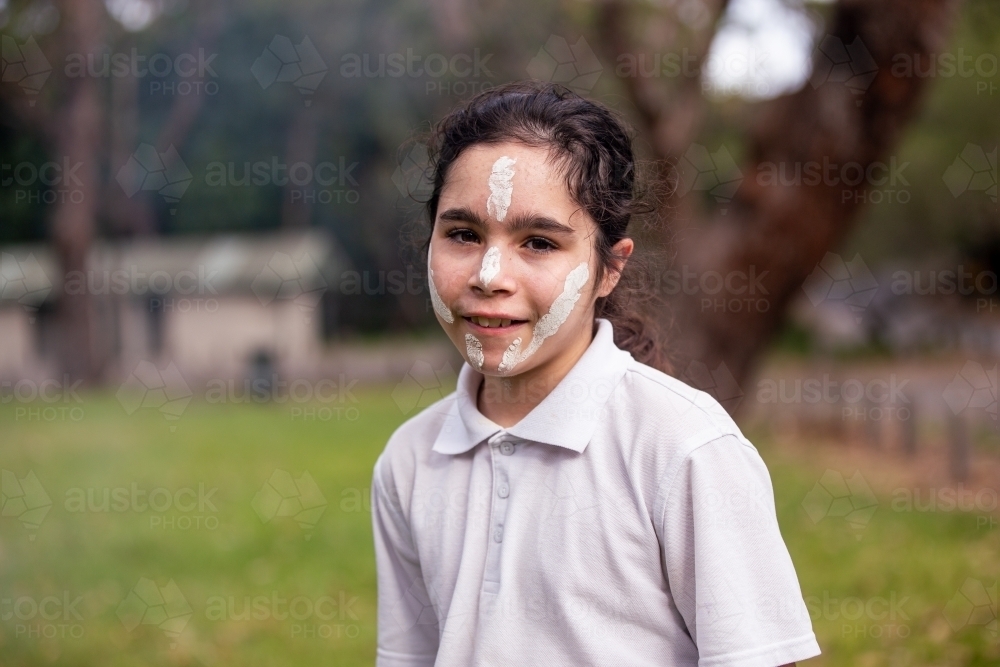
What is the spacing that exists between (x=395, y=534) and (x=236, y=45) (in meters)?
21.0

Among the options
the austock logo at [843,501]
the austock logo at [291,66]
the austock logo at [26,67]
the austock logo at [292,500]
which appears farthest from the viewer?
the austock logo at [291,66]

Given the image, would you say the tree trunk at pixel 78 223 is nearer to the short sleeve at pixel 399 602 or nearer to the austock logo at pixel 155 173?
the austock logo at pixel 155 173

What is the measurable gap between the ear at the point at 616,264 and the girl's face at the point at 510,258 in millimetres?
76

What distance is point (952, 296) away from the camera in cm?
2231

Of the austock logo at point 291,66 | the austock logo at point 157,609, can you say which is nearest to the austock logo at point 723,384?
the austock logo at point 157,609

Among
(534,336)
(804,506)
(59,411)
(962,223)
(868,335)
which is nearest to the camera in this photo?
(534,336)

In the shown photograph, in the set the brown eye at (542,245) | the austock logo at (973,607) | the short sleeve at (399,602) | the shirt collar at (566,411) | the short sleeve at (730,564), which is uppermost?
the brown eye at (542,245)

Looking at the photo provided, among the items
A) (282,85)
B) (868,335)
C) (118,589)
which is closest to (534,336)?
(118,589)

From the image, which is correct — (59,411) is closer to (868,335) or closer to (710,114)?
(710,114)

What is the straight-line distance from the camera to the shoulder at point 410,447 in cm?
200

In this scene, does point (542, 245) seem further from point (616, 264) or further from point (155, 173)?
point (155, 173)

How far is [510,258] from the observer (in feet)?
5.77

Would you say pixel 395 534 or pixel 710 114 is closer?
pixel 395 534

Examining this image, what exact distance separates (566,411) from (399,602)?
2.04 ft
